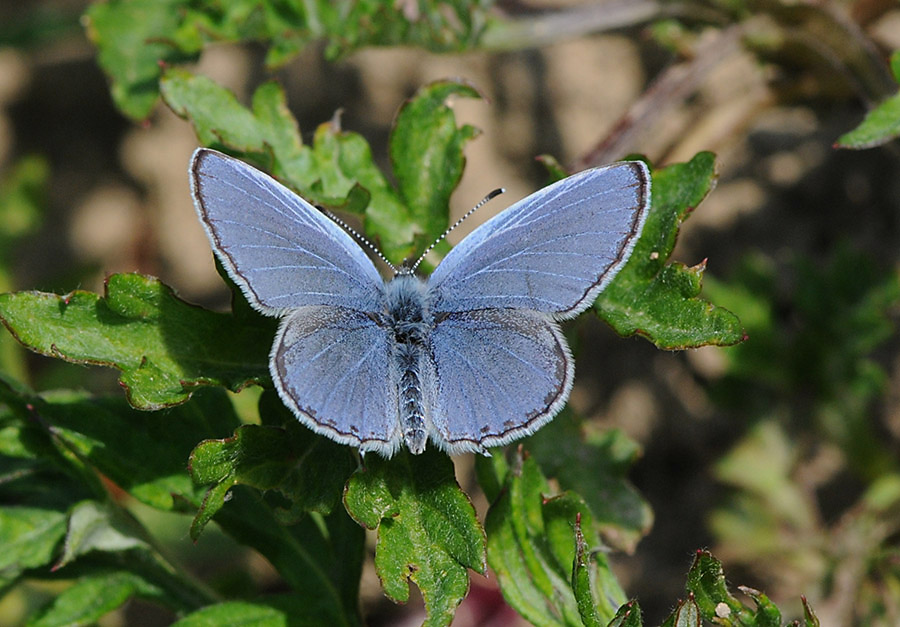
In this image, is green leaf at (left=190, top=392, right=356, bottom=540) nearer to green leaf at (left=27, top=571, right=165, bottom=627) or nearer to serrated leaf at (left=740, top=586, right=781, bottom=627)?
green leaf at (left=27, top=571, right=165, bottom=627)

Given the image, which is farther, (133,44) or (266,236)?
(133,44)

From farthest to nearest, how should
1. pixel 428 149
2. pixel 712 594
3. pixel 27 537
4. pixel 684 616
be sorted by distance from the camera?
pixel 428 149, pixel 27 537, pixel 712 594, pixel 684 616

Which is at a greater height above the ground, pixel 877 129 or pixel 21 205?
pixel 877 129

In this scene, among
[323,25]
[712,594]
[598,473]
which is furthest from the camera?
[323,25]

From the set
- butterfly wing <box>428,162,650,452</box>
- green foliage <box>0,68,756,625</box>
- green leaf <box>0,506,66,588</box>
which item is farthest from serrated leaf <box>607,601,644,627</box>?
green leaf <box>0,506,66,588</box>

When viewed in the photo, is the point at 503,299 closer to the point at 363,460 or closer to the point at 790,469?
the point at 363,460

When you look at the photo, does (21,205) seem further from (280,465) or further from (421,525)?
(421,525)

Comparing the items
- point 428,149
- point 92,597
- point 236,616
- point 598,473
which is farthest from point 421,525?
point 428,149
